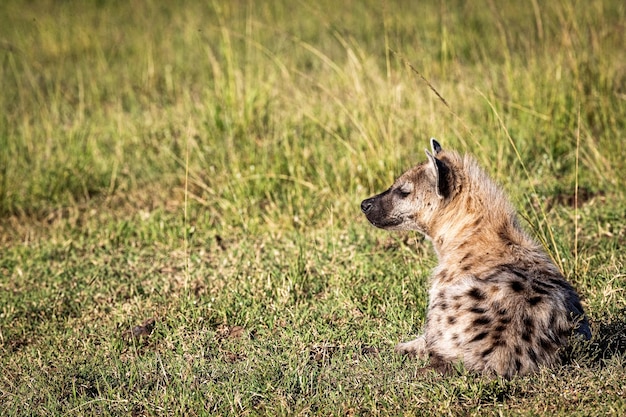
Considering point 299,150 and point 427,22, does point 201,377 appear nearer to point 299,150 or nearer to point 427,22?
point 299,150

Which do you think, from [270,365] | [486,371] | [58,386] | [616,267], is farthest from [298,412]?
[616,267]

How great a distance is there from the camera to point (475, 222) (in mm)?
4336

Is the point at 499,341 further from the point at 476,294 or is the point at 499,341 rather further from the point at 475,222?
the point at 475,222

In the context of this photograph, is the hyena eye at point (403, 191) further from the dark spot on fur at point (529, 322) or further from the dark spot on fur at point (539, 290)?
the dark spot on fur at point (529, 322)

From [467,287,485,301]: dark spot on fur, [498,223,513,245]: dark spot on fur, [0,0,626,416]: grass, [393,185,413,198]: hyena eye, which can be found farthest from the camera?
[393,185,413,198]: hyena eye

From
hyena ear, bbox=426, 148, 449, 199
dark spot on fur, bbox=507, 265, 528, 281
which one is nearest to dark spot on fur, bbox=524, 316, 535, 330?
dark spot on fur, bbox=507, 265, 528, 281

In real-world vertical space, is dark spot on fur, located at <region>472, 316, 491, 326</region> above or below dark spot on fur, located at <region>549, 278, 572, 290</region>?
below

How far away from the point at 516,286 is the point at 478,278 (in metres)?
0.20

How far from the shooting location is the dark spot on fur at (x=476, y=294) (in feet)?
12.3

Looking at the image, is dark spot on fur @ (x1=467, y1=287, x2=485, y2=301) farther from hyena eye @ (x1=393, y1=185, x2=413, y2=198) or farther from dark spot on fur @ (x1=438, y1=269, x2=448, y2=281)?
hyena eye @ (x1=393, y1=185, x2=413, y2=198)

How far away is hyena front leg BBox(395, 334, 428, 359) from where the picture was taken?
4.11 metres

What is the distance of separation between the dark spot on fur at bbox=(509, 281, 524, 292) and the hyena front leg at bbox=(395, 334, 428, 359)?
0.53 meters

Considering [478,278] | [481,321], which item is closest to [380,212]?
[478,278]

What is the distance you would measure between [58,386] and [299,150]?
3.04 m
